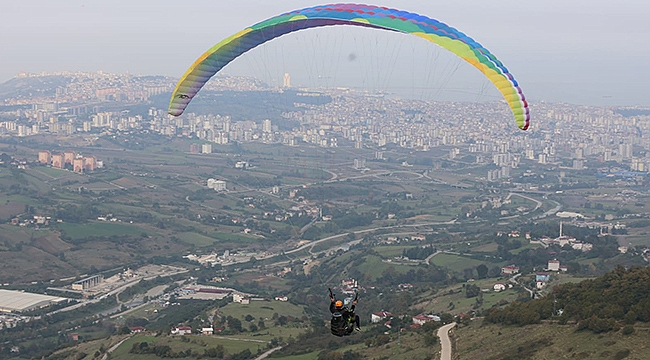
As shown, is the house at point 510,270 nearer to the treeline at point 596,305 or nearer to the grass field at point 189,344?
the treeline at point 596,305

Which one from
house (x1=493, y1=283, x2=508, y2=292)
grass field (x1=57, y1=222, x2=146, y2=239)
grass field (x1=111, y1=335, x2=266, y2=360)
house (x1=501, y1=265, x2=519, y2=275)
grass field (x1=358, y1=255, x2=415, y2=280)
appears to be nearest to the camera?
grass field (x1=111, y1=335, x2=266, y2=360)

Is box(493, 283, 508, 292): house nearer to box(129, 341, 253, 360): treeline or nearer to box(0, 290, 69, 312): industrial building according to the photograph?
box(129, 341, 253, 360): treeline

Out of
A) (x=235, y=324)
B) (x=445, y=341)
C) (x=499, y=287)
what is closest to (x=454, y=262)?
(x=499, y=287)

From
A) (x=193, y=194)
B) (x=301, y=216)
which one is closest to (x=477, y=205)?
(x=301, y=216)

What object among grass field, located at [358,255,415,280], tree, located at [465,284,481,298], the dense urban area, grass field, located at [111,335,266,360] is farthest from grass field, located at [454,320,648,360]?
grass field, located at [358,255,415,280]

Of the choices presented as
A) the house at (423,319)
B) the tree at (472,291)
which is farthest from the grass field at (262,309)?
the tree at (472,291)
